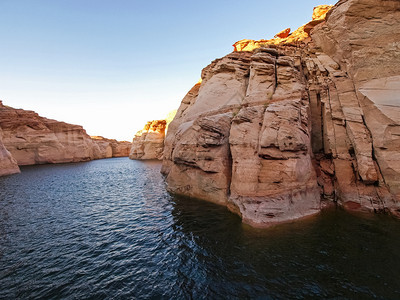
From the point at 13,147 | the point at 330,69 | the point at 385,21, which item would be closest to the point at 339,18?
the point at 385,21

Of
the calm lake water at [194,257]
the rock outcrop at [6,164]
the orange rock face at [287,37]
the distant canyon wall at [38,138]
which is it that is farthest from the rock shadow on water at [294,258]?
the distant canyon wall at [38,138]

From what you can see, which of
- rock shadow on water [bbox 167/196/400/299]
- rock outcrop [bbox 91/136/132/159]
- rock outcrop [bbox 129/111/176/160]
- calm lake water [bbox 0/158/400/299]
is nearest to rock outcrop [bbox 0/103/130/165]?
rock outcrop [bbox 91/136/132/159]

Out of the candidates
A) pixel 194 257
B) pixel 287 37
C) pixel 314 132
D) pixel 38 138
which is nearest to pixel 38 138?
pixel 38 138

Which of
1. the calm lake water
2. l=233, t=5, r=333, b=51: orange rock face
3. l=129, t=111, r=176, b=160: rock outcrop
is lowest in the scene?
the calm lake water

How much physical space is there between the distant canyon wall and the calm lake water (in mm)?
51723

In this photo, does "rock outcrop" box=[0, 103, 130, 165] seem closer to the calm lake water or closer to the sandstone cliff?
the calm lake water

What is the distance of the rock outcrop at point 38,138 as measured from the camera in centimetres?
5119

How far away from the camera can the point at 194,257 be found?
914 centimetres

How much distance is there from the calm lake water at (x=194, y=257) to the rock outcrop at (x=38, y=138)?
51.7 m

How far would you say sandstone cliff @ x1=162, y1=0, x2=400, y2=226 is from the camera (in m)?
13.0

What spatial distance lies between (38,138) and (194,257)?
66.9 meters

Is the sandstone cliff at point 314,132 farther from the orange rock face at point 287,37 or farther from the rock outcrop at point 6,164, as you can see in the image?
the rock outcrop at point 6,164

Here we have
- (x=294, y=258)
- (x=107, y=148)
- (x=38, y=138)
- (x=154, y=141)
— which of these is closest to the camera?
(x=294, y=258)

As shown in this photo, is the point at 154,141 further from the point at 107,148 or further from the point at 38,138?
the point at 107,148
